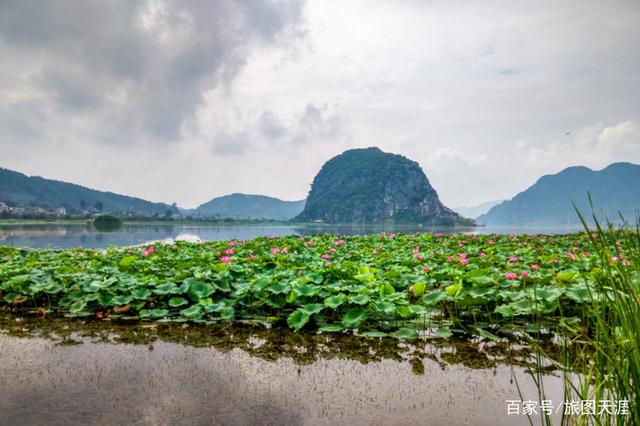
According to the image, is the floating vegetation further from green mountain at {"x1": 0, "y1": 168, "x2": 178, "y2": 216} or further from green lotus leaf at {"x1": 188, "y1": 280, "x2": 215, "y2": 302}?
green mountain at {"x1": 0, "y1": 168, "x2": 178, "y2": 216}

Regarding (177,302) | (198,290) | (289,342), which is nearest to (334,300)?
(289,342)

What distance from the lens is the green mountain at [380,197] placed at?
14262 centimetres

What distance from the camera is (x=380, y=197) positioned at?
490 feet

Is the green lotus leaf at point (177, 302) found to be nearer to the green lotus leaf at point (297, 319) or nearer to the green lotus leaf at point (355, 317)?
the green lotus leaf at point (297, 319)

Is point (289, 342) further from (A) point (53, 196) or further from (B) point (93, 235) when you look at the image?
(A) point (53, 196)

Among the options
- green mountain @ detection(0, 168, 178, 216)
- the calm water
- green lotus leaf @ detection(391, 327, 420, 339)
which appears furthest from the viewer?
green mountain @ detection(0, 168, 178, 216)

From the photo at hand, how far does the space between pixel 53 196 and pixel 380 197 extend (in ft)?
372

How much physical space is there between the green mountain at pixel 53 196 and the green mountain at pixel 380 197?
2363 inches

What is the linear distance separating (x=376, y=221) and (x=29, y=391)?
137 meters

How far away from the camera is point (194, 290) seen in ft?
16.1

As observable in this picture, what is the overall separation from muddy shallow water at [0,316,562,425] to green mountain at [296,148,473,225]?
13010 centimetres

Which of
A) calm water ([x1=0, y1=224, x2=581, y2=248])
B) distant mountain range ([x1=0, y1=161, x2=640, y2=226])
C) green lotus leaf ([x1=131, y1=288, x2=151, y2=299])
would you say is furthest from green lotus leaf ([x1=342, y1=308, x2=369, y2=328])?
distant mountain range ([x1=0, y1=161, x2=640, y2=226])

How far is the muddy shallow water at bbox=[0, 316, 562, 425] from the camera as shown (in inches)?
99.2

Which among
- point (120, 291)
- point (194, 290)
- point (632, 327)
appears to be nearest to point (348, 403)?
point (632, 327)
